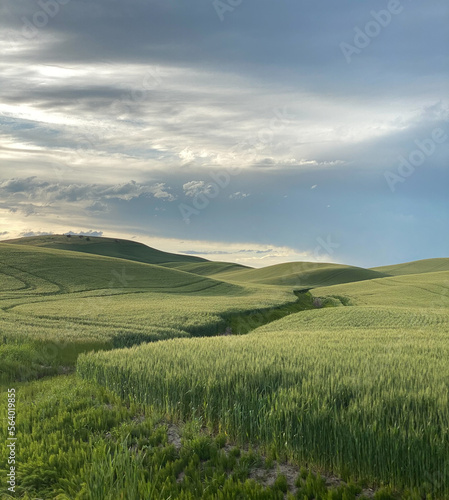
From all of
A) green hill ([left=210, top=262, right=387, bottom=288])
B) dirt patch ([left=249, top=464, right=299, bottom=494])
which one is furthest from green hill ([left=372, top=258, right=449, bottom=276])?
dirt patch ([left=249, top=464, right=299, bottom=494])

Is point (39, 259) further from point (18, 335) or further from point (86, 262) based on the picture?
point (18, 335)

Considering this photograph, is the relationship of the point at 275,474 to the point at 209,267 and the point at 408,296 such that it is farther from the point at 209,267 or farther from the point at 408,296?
the point at 209,267

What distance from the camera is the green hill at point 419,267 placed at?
147m

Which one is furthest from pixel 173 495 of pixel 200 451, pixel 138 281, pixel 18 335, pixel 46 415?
pixel 138 281

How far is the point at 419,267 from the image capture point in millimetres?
153375

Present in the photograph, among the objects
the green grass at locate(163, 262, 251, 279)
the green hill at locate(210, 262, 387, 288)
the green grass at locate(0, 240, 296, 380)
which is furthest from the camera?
the green grass at locate(163, 262, 251, 279)

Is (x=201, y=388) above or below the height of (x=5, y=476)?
above

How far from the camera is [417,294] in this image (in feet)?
219

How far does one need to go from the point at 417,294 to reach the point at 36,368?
62.7m

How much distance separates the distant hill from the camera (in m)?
159

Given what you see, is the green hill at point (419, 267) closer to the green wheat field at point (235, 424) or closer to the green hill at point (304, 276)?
the green hill at point (304, 276)

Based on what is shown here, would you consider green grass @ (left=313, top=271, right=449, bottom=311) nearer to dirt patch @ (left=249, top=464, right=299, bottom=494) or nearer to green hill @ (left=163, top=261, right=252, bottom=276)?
dirt patch @ (left=249, top=464, right=299, bottom=494)

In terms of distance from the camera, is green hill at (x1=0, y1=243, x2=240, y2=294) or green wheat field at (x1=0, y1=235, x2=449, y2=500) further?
green hill at (x1=0, y1=243, x2=240, y2=294)

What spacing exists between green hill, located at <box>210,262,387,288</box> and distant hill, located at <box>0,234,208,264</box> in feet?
152
